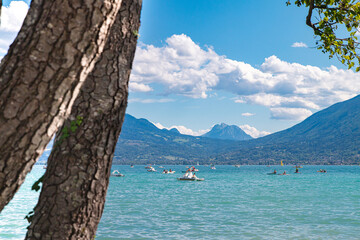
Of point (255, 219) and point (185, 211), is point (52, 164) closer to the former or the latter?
point (255, 219)

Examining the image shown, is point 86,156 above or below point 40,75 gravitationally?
below

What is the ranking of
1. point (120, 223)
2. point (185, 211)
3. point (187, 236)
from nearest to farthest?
point (187, 236) < point (120, 223) < point (185, 211)

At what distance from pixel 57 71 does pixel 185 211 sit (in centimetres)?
3233

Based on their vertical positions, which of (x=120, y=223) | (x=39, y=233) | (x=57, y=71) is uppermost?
(x=57, y=71)

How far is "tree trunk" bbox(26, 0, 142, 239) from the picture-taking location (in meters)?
2.80

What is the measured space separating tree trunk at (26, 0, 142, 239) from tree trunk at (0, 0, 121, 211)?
625 millimetres

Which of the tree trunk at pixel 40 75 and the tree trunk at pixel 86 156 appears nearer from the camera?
the tree trunk at pixel 40 75

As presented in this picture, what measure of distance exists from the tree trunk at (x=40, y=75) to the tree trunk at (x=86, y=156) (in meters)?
0.63

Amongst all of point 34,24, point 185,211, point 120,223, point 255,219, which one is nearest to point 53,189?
point 34,24

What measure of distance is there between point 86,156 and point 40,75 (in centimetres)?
90

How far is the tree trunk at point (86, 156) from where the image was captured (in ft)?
9.18

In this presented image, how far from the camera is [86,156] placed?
2830 millimetres

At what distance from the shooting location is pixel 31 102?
2090mm

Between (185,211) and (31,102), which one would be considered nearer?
(31,102)
